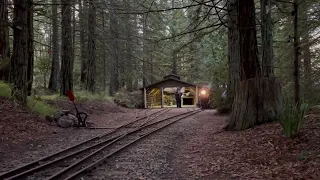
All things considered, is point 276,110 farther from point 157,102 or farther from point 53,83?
point 157,102

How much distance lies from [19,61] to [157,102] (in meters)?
27.6

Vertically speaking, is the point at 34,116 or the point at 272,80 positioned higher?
the point at 272,80

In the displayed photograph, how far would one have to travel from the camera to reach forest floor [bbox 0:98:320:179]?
531 cm

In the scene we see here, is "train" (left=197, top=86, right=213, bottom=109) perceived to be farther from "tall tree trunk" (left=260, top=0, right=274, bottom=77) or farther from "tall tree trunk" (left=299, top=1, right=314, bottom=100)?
"tall tree trunk" (left=260, top=0, right=274, bottom=77)

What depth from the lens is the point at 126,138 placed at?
1010 cm

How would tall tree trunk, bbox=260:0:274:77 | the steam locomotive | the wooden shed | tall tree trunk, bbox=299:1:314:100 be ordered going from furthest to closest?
the wooden shed → the steam locomotive → tall tree trunk, bbox=299:1:314:100 → tall tree trunk, bbox=260:0:274:77

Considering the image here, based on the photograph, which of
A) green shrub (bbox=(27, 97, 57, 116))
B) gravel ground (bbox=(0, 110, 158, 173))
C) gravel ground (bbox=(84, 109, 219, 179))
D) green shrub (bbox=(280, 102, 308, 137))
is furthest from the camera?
green shrub (bbox=(27, 97, 57, 116))

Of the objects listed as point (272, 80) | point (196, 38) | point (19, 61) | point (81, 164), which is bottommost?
point (81, 164)

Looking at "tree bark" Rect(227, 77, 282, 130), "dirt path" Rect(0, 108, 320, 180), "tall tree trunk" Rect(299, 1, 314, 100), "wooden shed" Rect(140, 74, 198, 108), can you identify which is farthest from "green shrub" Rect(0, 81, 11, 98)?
"wooden shed" Rect(140, 74, 198, 108)

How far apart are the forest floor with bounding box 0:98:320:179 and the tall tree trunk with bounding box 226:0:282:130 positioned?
0.48 m

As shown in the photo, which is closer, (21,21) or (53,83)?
(21,21)

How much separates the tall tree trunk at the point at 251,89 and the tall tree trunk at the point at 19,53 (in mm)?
7799

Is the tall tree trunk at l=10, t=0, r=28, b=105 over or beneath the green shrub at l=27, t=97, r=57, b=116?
over

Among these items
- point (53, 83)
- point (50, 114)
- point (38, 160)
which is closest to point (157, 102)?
point (53, 83)
